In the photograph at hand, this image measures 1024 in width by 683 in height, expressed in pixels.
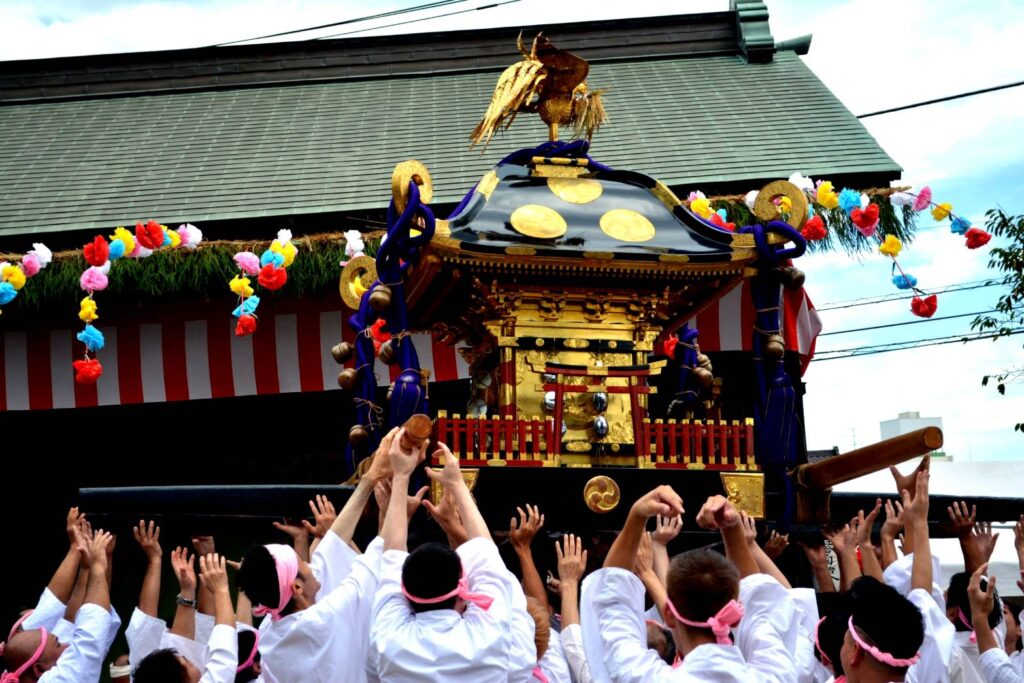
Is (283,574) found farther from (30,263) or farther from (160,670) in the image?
(30,263)

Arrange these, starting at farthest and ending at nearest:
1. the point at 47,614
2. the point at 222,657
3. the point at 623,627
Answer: the point at 47,614 → the point at 222,657 → the point at 623,627

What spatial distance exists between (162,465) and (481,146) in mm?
4529

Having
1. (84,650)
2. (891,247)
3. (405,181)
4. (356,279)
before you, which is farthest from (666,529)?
(891,247)

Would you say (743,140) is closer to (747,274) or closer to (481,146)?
(481,146)

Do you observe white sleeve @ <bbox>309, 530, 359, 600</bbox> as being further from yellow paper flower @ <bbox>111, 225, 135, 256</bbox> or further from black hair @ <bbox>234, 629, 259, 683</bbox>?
yellow paper flower @ <bbox>111, 225, 135, 256</bbox>

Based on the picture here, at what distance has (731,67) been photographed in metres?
14.5

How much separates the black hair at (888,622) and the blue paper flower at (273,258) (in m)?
6.73

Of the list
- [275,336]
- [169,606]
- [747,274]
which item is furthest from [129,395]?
[747,274]

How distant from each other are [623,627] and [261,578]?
3.93 feet

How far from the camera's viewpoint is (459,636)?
369cm

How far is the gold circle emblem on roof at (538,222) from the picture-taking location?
659cm

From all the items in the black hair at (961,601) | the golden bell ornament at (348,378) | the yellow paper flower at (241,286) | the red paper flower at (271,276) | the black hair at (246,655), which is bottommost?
the black hair at (961,601)

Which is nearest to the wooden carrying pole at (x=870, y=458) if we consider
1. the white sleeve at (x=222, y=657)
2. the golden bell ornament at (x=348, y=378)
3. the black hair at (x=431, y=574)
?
the black hair at (x=431, y=574)

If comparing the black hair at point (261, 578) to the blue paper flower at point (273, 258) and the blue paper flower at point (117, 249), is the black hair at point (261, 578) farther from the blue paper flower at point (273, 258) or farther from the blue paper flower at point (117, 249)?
the blue paper flower at point (117, 249)
